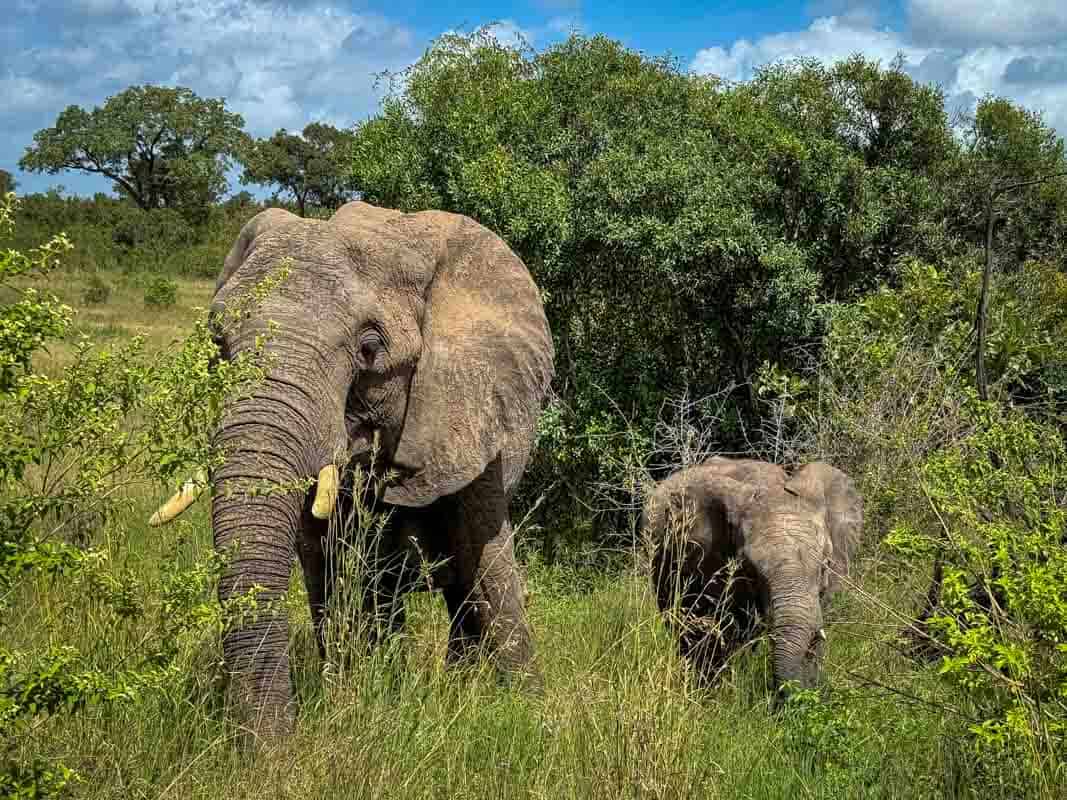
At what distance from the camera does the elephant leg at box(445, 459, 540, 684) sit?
6.19m

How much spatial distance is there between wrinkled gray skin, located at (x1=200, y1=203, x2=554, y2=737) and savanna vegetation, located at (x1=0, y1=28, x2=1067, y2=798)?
0.87 ft

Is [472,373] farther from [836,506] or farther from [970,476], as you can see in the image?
[836,506]

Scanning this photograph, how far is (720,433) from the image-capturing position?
12.2m

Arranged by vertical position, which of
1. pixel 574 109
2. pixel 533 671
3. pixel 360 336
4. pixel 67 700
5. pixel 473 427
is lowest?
pixel 533 671

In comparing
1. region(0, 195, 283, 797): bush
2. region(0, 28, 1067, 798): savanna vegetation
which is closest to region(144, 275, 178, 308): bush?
region(0, 28, 1067, 798): savanna vegetation

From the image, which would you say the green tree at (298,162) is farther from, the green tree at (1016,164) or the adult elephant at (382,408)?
the adult elephant at (382,408)

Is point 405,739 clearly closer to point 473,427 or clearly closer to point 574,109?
point 473,427

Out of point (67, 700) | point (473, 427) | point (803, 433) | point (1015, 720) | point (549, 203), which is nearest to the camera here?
point (67, 700)

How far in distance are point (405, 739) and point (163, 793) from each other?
39.0 inches

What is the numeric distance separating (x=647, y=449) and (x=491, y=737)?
7.08 m

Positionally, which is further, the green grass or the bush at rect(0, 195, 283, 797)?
the green grass

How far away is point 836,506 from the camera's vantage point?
7.62m

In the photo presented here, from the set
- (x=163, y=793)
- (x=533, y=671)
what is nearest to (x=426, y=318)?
(x=533, y=671)

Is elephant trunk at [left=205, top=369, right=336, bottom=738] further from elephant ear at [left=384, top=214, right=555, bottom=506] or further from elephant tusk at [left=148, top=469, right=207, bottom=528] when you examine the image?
elephant ear at [left=384, top=214, right=555, bottom=506]
